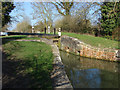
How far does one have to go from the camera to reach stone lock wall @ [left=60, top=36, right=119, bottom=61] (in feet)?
23.5

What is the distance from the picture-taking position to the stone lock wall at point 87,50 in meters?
7.15

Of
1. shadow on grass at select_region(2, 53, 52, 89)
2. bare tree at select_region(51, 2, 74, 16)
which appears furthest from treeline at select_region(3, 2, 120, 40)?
shadow on grass at select_region(2, 53, 52, 89)

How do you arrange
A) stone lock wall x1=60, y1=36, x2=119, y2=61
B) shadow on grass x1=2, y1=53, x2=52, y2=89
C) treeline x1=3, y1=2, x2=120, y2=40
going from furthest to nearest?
treeline x1=3, y1=2, x2=120, y2=40 → stone lock wall x1=60, y1=36, x2=119, y2=61 → shadow on grass x1=2, y1=53, x2=52, y2=89

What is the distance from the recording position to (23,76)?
2.85 meters

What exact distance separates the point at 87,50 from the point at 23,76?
6.22 meters

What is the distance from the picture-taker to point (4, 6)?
835 centimetres

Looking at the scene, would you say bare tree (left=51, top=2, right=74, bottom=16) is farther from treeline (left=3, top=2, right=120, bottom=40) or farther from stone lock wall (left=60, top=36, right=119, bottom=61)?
stone lock wall (left=60, top=36, right=119, bottom=61)

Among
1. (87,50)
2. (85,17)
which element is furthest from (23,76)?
(85,17)

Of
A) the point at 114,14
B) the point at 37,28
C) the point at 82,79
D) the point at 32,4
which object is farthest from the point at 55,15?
the point at 82,79

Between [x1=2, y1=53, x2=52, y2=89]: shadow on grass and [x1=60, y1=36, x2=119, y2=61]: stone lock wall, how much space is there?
543 cm

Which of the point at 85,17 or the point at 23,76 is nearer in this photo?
the point at 23,76

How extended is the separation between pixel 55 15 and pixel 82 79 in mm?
19530

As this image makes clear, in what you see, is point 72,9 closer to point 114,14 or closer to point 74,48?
point 114,14

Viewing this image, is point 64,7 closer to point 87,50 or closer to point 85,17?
point 85,17
